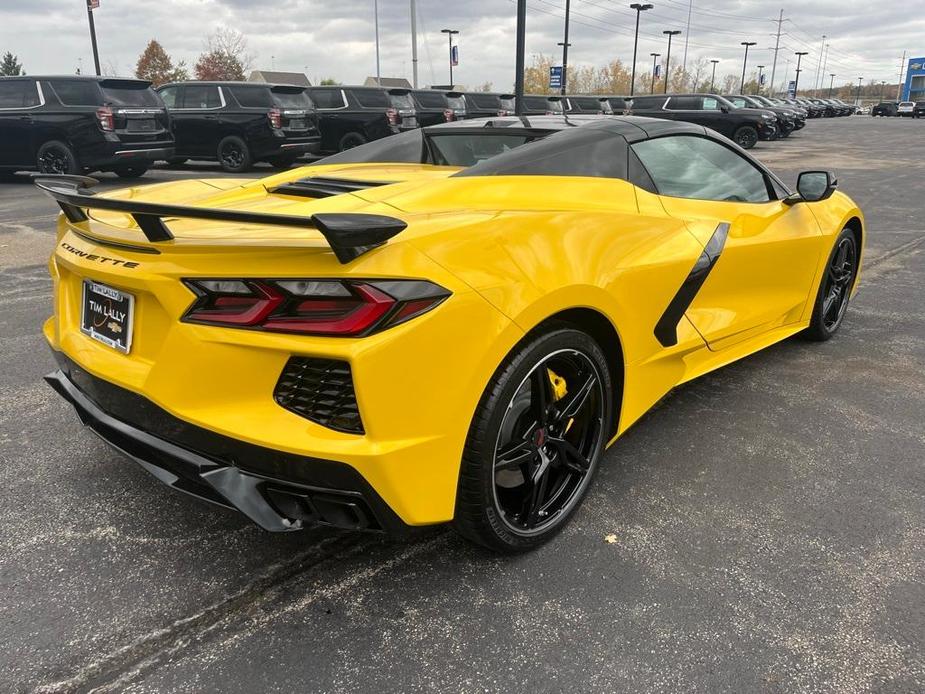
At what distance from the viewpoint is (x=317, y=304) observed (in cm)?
177

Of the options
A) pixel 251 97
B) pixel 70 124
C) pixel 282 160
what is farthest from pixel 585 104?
pixel 70 124

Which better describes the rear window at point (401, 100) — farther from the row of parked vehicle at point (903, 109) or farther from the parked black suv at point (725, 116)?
the row of parked vehicle at point (903, 109)

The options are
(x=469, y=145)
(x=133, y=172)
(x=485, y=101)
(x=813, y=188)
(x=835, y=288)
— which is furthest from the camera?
(x=485, y=101)

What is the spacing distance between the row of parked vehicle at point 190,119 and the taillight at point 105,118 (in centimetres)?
1

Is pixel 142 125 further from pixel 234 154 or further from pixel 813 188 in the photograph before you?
pixel 813 188

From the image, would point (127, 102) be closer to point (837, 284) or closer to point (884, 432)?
point (837, 284)

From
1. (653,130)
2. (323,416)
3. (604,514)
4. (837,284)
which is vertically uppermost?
(653,130)

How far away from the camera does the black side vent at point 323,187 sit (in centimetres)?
269

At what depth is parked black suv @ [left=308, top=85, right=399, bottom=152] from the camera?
15.6 metres

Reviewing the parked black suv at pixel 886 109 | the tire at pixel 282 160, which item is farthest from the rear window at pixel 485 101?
the parked black suv at pixel 886 109

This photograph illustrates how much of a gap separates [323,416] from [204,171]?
50.5 ft

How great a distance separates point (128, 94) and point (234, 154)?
8.38ft

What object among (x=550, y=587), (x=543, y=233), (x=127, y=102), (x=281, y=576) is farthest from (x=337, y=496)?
(x=127, y=102)

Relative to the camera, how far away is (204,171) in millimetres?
15570
